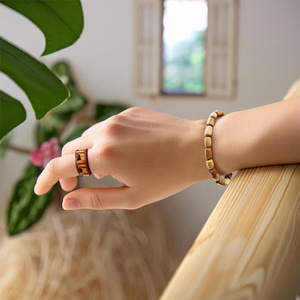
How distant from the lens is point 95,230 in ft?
5.99

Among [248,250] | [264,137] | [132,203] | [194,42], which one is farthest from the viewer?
[194,42]

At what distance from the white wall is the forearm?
72.9 inches

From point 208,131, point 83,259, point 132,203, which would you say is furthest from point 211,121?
point 83,259

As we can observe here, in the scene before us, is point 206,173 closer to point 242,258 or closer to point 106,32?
point 242,258

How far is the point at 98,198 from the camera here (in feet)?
1.47

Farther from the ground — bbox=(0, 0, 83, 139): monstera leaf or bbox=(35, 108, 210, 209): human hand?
bbox=(0, 0, 83, 139): monstera leaf

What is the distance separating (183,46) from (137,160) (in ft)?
6.83

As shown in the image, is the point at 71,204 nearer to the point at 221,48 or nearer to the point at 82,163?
the point at 82,163

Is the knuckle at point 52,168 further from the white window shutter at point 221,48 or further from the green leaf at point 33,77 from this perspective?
the white window shutter at point 221,48

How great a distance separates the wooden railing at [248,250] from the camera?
0.66 ft

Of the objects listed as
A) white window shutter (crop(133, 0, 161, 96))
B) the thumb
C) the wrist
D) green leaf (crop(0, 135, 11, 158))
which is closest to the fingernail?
the thumb

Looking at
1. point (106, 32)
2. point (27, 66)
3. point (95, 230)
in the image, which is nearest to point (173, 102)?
point (106, 32)

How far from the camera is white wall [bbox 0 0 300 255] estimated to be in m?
2.23

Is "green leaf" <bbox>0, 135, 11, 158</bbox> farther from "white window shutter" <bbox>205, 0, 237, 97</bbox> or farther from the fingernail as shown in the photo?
the fingernail
